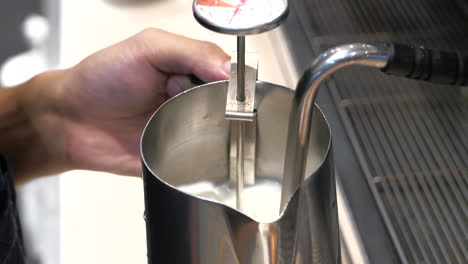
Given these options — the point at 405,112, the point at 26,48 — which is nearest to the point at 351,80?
the point at 405,112

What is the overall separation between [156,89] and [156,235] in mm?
253

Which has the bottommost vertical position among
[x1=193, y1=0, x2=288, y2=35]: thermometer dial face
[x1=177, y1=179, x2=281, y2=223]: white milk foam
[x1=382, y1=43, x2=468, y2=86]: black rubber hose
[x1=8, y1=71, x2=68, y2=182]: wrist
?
[x1=8, y1=71, x2=68, y2=182]: wrist

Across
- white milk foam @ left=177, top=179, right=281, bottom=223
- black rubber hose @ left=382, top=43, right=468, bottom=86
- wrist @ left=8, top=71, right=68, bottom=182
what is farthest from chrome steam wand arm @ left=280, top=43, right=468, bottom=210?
wrist @ left=8, top=71, right=68, bottom=182

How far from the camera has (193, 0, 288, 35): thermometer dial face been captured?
30 centimetres

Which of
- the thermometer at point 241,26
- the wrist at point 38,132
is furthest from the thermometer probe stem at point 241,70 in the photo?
the wrist at point 38,132

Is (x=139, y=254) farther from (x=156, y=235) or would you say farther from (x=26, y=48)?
(x=26, y=48)

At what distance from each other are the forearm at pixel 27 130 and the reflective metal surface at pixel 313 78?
0.40 metres

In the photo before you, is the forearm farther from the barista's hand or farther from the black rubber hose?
the black rubber hose

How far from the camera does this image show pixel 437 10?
56 cm

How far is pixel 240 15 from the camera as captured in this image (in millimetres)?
314

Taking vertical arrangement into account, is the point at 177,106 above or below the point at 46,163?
above

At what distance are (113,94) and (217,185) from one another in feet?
0.67

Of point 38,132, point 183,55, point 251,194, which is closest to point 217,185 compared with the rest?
point 251,194

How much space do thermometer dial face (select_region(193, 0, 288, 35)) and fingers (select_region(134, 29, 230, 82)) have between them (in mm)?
167
